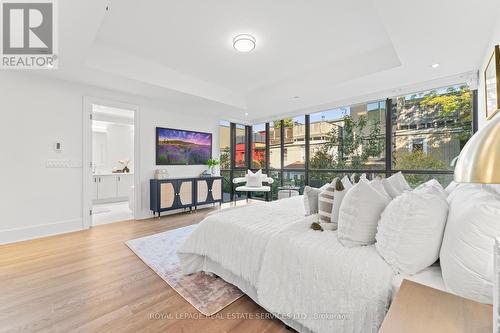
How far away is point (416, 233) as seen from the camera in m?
1.16

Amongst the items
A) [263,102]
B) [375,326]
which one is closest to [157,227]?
[263,102]

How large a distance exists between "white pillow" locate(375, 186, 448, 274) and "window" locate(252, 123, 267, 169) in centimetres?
517

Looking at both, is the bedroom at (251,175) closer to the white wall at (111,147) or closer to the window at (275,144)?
the window at (275,144)

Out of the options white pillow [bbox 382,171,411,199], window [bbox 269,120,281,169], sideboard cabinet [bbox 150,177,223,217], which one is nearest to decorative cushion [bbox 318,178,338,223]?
white pillow [bbox 382,171,411,199]

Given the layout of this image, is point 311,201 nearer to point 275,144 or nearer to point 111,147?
point 275,144

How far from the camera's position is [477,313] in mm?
761

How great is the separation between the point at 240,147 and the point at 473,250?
19.2 ft

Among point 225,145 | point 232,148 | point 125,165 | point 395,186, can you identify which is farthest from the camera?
point 125,165

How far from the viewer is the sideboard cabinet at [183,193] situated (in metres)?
4.40

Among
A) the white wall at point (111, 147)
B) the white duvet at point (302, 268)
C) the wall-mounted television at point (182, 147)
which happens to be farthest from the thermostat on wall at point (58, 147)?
the white wall at point (111, 147)

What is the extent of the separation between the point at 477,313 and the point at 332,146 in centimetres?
436

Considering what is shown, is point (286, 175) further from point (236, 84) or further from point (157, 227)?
point (157, 227)

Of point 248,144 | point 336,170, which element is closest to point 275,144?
point 248,144

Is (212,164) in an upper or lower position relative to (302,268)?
upper
